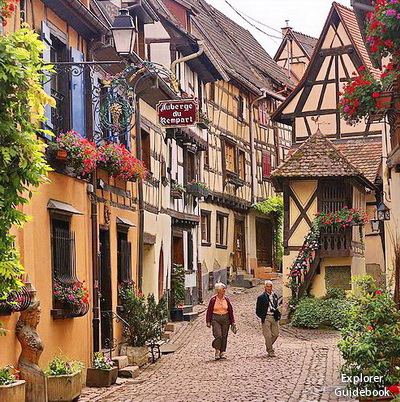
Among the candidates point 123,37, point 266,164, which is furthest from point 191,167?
point 123,37

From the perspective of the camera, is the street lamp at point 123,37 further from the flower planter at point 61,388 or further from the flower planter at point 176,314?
the flower planter at point 176,314

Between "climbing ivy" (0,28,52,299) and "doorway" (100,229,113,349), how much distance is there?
851 cm

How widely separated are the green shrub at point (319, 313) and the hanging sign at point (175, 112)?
7.71 m

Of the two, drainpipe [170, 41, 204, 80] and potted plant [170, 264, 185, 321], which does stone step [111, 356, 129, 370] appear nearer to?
potted plant [170, 264, 185, 321]

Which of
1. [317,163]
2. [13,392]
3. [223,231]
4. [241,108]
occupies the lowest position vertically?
[13,392]

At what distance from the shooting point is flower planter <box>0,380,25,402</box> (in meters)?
9.69

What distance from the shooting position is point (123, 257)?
18.5 m

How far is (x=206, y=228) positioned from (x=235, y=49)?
11546 mm

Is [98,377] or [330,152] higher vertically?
[330,152]

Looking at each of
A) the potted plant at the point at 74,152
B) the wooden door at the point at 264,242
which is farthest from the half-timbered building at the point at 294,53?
the potted plant at the point at 74,152

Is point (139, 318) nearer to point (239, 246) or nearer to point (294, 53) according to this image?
point (239, 246)

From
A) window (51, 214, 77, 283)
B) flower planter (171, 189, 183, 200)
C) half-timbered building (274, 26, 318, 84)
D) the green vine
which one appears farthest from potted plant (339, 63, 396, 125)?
half-timbered building (274, 26, 318, 84)

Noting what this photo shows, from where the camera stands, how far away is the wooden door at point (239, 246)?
35.9 metres

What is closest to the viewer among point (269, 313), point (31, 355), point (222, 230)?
point (31, 355)
